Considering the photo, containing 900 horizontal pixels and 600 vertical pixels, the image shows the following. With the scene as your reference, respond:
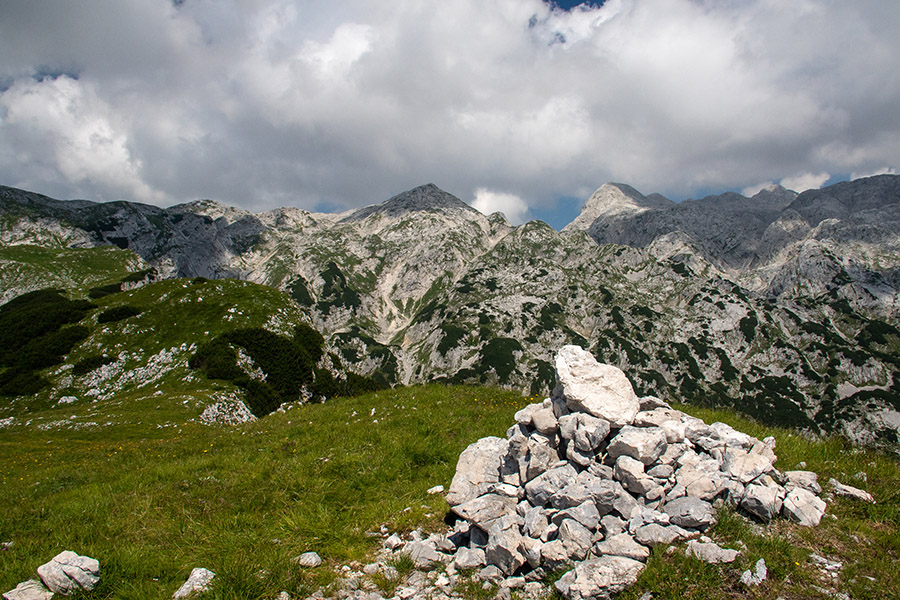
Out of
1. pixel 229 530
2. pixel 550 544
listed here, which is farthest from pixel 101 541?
pixel 550 544

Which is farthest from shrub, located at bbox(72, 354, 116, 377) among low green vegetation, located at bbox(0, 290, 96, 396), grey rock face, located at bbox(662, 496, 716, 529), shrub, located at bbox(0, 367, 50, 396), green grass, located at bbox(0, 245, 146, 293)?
green grass, located at bbox(0, 245, 146, 293)

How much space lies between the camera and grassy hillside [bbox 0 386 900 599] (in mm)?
6789

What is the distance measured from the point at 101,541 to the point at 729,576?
11.9 m

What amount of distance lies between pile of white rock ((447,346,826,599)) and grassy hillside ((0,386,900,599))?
0.50m

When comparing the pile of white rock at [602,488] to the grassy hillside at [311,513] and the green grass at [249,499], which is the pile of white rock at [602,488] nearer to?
the grassy hillside at [311,513]

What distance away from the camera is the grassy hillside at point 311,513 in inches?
267

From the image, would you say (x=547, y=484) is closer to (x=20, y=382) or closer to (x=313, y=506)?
(x=313, y=506)

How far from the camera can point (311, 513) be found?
32.2 ft

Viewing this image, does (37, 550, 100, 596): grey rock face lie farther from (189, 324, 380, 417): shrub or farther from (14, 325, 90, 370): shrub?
(14, 325, 90, 370): shrub

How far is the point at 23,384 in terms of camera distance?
4847cm

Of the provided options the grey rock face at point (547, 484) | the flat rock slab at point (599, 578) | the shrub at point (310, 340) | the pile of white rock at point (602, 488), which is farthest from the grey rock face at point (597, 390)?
the shrub at point (310, 340)

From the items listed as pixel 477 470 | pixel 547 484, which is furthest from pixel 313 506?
pixel 547 484

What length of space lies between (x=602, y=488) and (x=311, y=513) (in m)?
6.57

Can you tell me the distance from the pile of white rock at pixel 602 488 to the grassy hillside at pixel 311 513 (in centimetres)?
50
